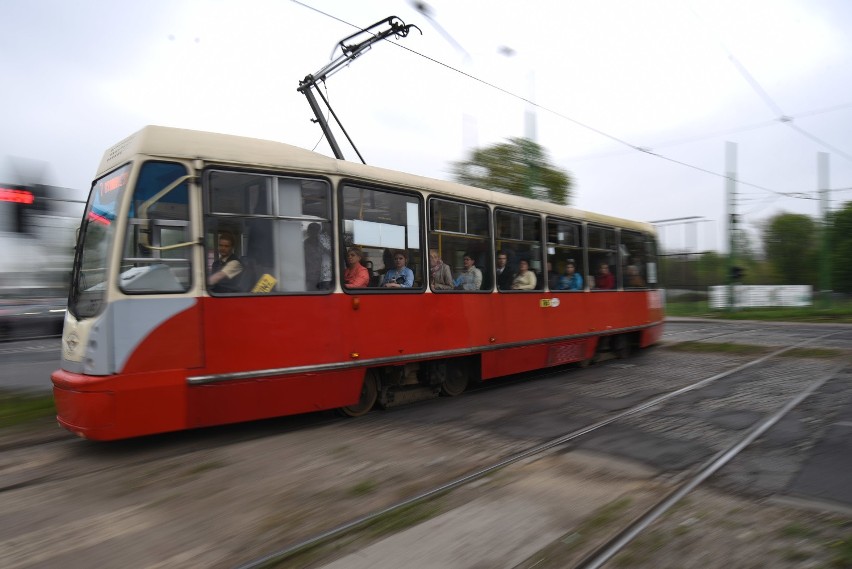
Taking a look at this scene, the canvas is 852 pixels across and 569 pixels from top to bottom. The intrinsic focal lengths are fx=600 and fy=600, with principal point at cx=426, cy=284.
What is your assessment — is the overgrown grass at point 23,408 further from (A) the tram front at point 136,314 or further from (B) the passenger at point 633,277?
(B) the passenger at point 633,277

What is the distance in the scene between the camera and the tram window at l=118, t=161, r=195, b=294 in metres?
5.16

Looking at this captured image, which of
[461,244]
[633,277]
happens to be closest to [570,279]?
[633,277]

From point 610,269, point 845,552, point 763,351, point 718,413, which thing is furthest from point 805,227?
point 845,552

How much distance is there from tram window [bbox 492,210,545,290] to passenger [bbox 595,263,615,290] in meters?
2.09

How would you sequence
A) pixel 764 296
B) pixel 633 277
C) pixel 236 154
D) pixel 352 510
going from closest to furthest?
pixel 352 510, pixel 236 154, pixel 633 277, pixel 764 296

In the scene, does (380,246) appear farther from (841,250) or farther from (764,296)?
(841,250)

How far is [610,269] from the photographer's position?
1138cm

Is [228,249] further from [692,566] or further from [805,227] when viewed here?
[805,227]

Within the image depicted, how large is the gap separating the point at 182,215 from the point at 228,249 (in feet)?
1.63

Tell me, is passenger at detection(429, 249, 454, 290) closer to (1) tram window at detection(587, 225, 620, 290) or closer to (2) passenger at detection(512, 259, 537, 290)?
(2) passenger at detection(512, 259, 537, 290)

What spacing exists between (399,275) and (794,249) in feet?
209

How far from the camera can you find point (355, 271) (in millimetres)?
6457

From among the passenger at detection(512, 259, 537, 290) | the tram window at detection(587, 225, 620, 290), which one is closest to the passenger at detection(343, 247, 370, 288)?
the passenger at detection(512, 259, 537, 290)

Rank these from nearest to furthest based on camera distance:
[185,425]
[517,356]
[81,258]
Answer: [185,425] < [81,258] < [517,356]
